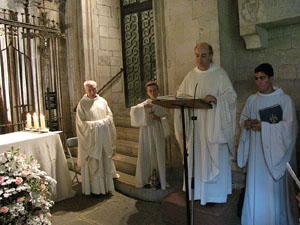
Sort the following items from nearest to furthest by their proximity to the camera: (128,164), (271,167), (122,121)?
(271,167)
(128,164)
(122,121)

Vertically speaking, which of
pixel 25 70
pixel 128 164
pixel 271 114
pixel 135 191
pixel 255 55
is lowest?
pixel 135 191

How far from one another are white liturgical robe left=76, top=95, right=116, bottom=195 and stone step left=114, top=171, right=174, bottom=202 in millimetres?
195

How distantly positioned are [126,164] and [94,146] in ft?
3.15

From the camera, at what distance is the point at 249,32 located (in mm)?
3906

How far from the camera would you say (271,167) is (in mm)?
3041

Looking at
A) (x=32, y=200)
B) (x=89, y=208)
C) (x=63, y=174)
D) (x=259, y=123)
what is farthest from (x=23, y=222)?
(x=259, y=123)

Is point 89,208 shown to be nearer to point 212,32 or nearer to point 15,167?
point 15,167

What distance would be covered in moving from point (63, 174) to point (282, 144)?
10.5 ft

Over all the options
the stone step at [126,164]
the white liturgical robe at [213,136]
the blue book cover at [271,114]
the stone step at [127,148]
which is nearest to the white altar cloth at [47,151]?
the stone step at [126,164]

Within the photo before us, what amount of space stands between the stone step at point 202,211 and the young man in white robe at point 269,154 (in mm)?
171

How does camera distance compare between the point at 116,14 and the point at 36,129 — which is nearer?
the point at 36,129

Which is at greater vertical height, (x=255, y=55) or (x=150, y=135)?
(x=255, y=55)

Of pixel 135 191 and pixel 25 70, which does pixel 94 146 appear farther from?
pixel 25 70

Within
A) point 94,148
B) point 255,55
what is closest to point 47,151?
point 94,148
